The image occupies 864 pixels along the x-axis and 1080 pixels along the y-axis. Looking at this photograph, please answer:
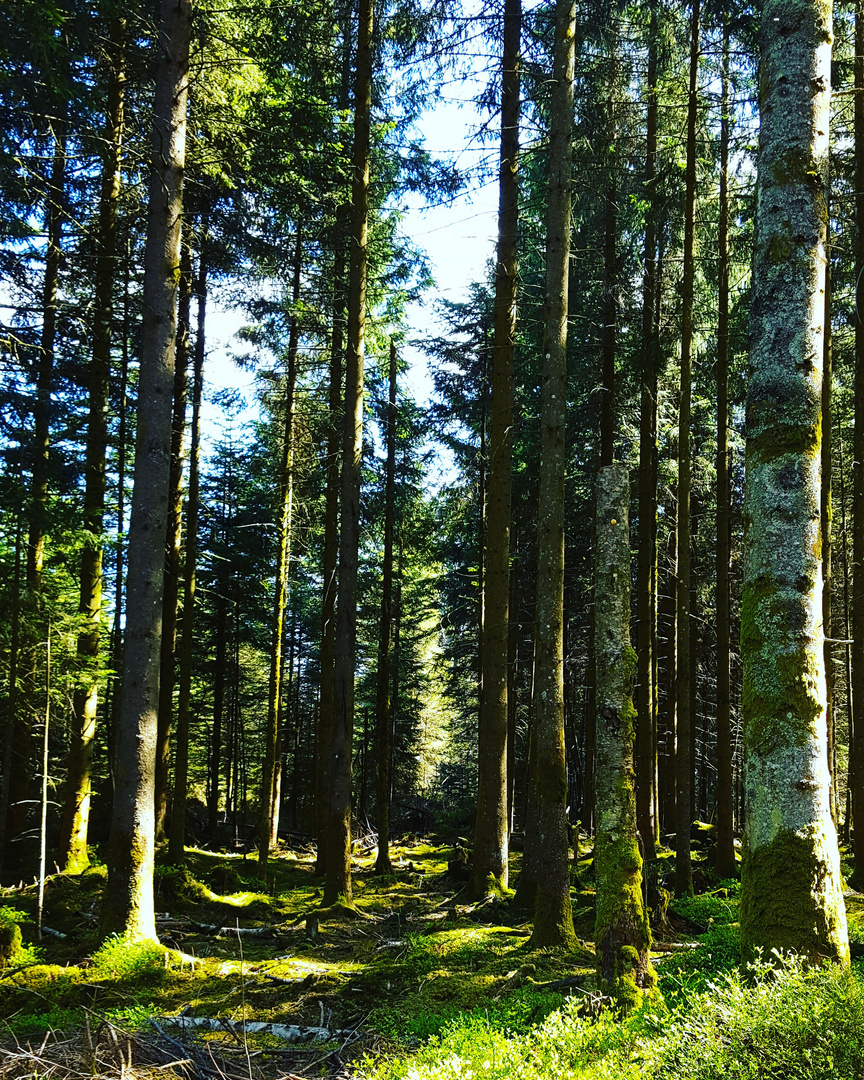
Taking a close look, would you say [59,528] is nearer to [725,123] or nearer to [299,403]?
[299,403]

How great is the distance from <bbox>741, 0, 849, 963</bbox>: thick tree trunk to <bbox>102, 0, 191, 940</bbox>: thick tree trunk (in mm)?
6217

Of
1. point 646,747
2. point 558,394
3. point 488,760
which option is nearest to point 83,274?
point 558,394

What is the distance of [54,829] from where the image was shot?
16531mm

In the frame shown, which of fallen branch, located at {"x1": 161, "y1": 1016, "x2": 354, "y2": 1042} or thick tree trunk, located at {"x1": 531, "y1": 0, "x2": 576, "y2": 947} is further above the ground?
→ thick tree trunk, located at {"x1": 531, "y1": 0, "x2": 576, "y2": 947}

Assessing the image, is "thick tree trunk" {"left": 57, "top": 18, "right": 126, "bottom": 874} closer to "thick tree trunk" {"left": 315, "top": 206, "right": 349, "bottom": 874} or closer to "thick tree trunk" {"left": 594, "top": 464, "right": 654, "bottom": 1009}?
"thick tree trunk" {"left": 315, "top": 206, "right": 349, "bottom": 874}

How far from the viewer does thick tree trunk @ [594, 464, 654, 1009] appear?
494 centimetres

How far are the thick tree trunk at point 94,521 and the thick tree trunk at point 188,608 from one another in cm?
157

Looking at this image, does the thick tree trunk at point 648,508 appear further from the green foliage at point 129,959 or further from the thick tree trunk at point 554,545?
the green foliage at point 129,959

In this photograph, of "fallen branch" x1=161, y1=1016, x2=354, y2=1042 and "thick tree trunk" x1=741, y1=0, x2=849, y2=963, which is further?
"fallen branch" x1=161, y1=1016, x2=354, y2=1042

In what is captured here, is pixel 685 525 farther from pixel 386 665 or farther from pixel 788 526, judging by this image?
pixel 788 526

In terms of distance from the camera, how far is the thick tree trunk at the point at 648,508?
13172mm

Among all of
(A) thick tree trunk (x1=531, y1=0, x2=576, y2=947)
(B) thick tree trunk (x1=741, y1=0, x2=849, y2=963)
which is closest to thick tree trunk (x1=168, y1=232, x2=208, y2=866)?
(A) thick tree trunk (x1=531, y1=0, x2=576, y2=947)

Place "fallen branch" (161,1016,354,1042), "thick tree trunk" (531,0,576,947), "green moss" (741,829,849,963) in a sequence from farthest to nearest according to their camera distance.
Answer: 1. "thick tree trunk" (531,0,576,947)
2. "fallen branch" (161,1016,354,1042)
3. "green moss" (741,829,849,963)

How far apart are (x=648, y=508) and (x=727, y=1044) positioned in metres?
11.2
